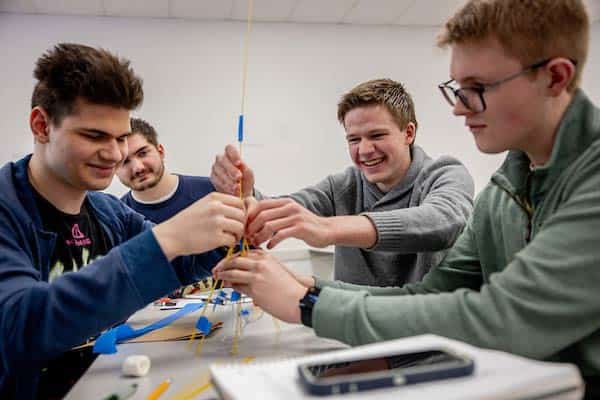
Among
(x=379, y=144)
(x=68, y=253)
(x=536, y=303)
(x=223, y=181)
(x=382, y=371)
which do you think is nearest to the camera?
(x=382, y=371)

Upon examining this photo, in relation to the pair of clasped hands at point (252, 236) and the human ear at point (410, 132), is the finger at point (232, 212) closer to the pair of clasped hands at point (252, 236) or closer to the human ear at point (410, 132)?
the pair of clasped hands at point (252, 236)

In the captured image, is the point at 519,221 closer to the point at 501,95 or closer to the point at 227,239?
the point at 501,95

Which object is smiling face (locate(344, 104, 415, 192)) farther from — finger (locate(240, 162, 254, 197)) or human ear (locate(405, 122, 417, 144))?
finger (locate(240, 162, 254, 197))

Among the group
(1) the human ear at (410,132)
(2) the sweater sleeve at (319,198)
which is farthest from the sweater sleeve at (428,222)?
(2) the sweater sleeve at (319,198)

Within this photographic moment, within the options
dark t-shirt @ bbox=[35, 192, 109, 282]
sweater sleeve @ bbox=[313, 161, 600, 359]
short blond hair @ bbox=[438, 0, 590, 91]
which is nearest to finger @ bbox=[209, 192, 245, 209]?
sweater sleeve @ bbox=[313, 161, 600, 359]

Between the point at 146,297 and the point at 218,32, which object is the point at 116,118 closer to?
the point at 146,297

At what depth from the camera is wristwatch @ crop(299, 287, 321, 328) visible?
2.84ft

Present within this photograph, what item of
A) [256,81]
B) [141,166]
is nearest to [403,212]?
[141,166]

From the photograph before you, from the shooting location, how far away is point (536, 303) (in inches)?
27.0

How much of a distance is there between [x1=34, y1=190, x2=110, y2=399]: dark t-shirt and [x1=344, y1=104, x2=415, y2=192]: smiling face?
916mm

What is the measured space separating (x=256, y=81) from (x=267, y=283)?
2.88m

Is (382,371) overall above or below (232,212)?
below

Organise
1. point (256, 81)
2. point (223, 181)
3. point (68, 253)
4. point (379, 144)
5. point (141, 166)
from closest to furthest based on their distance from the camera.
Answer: point (68, 253), point (223, 181), point (379, 144), point (141, 166), point (256, 81)

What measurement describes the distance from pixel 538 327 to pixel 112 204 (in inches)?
50.6
